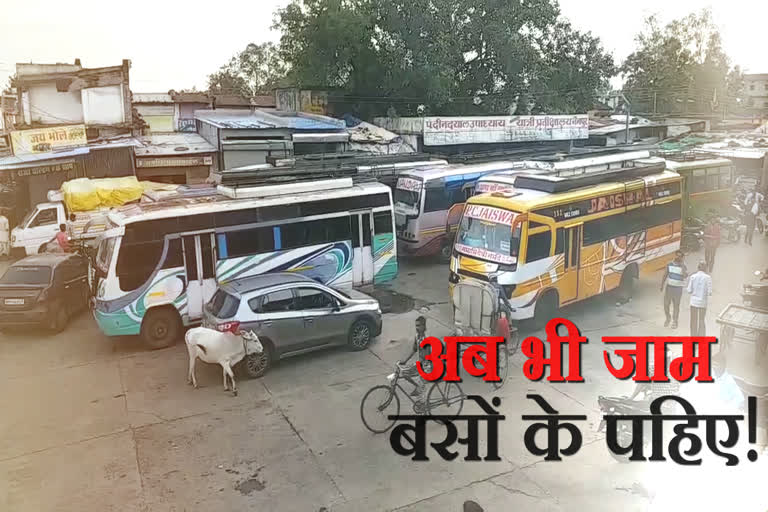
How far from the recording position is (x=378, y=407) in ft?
24.4

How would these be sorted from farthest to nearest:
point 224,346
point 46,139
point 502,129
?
1. point 502,129
2. point 46,139
3. point 224,346

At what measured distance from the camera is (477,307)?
9.30m

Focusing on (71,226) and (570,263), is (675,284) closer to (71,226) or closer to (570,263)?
(570,263)

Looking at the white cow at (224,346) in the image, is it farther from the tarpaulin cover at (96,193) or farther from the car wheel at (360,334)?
the tarpaulin cover at (96,193)

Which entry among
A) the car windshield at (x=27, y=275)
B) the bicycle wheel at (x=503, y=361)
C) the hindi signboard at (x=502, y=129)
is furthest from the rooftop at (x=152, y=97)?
the bicycle wheel at (x=503, y=361)

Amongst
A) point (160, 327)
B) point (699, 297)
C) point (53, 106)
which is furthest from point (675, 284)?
point (53, 106)

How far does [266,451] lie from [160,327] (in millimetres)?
4283

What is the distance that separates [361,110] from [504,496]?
2267cm

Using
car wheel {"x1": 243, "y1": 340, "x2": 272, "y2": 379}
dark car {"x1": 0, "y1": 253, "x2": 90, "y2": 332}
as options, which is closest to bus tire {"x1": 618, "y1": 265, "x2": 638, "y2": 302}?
car wheel {"x1": 243, "y1": 340, "x2": 272, "y2": 379}

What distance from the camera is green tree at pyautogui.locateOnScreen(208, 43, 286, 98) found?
126 feet

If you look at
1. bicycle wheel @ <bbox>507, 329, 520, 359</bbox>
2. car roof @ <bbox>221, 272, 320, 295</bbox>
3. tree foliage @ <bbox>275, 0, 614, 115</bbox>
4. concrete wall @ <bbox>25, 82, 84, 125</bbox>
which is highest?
tree foliage @ <bbox>275, 0, 614, 115</bbox>

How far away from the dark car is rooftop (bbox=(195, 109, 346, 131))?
9.29 m

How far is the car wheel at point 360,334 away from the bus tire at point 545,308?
291 cm

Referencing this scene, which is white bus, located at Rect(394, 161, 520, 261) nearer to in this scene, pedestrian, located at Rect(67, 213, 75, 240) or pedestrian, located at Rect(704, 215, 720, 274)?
pedestrian, located at Rect(704, 215, 720, 274)
